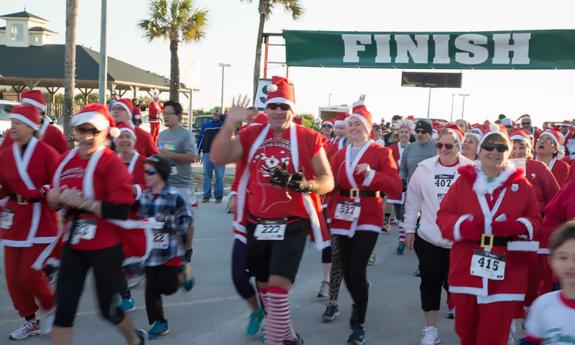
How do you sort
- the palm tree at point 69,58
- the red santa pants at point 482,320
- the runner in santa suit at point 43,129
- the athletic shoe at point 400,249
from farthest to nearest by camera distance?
the palm tree at point 69,58, the athletic shoe at point 400,249, the runner in santa suit at point 43,129, the red santa pants at point 482,320

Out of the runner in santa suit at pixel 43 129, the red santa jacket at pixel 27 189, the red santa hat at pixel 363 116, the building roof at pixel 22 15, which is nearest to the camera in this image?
the red santa jacket at pixel 27 189

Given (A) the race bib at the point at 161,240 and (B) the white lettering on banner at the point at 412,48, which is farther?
(B) the white lettering on banner at the point at 412,48

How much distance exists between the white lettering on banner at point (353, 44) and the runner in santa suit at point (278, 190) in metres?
9.70

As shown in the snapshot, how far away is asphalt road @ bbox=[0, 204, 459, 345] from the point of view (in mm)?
5867

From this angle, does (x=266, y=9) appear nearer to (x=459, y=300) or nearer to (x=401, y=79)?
(x=401, y=79)

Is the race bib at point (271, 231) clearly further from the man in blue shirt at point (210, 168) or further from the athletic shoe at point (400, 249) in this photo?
the man in blue shirt at point (210, 168)

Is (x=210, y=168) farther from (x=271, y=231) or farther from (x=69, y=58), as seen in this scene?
(x=271, y=231)

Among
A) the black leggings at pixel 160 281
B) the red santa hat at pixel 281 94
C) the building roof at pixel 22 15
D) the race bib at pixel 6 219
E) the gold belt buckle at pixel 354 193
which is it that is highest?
the building roof at pixel 22 15

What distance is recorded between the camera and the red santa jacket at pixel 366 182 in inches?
234

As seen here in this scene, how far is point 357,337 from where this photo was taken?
5738 mm

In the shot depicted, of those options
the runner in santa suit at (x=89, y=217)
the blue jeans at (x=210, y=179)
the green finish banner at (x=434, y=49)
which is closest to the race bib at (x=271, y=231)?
the runner in santa suit at (x=89, y=217)

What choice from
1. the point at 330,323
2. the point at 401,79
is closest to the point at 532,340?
the point at 330,323

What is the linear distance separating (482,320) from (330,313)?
2.23 m

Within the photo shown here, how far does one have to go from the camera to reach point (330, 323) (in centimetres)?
643
